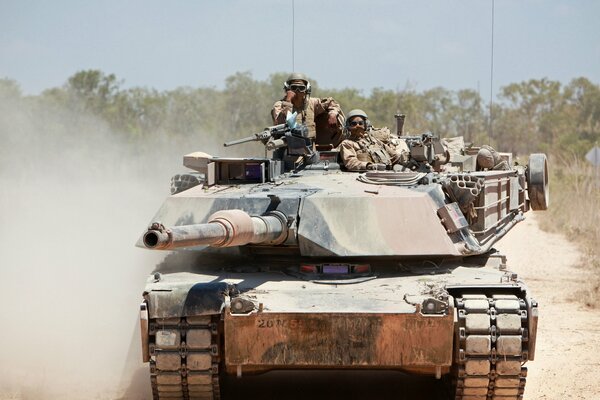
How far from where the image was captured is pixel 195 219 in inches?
422

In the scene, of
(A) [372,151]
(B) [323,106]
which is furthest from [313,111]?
(A) [372,151]

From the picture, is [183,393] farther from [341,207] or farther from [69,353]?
[69,353]

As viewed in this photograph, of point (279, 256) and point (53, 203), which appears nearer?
point (279, 256)

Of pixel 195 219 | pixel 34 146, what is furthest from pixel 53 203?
pixel 195 219

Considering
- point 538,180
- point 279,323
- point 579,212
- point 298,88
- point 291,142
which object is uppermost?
point 298,88

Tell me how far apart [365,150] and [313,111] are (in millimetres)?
1651

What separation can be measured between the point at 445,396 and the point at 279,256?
204 cm

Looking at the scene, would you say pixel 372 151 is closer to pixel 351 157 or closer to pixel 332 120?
pixel 351 157

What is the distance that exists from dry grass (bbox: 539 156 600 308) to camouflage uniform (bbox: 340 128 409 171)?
817 centimetres

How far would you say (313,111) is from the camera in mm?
13602

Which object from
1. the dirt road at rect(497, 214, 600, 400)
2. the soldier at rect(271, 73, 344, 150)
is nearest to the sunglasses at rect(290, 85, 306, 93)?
Answer: the soldier at rect(271, 73, 344, 150)

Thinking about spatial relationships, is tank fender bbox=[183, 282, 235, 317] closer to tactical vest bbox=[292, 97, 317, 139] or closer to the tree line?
tactical vest bbox=[292, 97, 317, 139]

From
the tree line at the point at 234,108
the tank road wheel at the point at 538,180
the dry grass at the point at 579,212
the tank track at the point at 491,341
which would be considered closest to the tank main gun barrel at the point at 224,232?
the tank track at the point at 491,341

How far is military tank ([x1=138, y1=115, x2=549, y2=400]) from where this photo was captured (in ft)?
30.1
